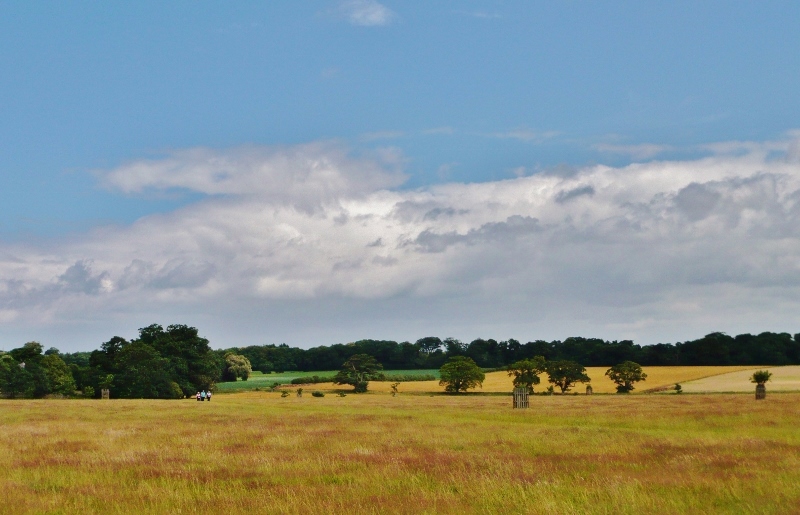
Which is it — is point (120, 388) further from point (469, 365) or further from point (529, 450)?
point (529, 450)

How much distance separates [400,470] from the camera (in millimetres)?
19016

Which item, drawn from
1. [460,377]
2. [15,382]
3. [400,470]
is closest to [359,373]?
[460,377]

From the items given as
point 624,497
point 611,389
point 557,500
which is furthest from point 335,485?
point 611,389

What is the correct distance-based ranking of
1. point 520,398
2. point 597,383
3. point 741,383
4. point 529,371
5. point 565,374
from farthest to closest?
point 597,383
point 529,371
point 565,374
point 741,383
point 520,398

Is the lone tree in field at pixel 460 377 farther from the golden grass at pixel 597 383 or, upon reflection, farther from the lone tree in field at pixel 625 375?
the lone tree in field at pixel 625 375

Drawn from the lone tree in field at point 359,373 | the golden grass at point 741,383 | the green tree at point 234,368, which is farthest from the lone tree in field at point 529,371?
the green tree at point 234,368

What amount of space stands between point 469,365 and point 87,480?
98.6 meters

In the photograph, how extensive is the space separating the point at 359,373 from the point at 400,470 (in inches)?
4299

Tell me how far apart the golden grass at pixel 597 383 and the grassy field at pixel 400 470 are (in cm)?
8404

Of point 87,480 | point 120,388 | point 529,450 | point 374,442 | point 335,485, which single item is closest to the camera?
point 335,485

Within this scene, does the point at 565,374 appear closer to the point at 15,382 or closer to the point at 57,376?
the point at 57,376

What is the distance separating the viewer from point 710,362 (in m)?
160

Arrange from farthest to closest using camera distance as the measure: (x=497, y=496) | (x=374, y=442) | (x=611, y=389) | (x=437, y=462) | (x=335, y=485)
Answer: (x=611, y=389)
(x=374, y=442)
(x=437, y=462)
(x=335, y=485)
(x=497, y=496)

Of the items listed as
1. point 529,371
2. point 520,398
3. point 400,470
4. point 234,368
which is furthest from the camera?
point 234,368
